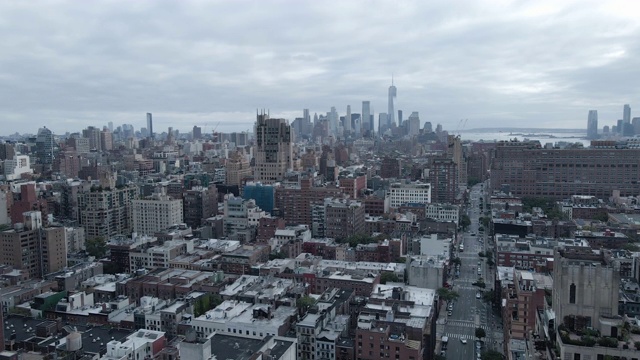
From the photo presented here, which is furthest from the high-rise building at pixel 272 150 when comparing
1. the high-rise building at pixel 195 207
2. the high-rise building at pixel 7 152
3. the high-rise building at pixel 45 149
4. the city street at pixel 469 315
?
the high-rise building at pixel 45 149

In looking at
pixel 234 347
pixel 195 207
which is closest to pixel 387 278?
pixel 234 347

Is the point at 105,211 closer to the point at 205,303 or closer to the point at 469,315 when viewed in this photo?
the point at 205,303

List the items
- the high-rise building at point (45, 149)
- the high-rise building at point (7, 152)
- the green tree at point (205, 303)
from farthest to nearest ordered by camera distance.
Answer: the high-rise building at point (45, 149) → the high-rise building at point (7, 152) → the green tree at point (205, 303)

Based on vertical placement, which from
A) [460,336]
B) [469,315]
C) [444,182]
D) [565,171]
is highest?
[565,171]

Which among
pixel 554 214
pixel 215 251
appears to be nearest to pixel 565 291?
pixel 215 251

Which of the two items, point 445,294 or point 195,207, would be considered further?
point 195,207

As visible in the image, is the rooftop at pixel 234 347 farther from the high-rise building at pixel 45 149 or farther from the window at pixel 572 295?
the high-rise building at pixel 45 149

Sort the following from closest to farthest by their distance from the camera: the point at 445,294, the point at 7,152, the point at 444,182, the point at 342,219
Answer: the point at 445,294, the point at 342,219, the point at 444,182, the point at 7,152

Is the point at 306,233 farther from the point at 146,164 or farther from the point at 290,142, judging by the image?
the point at 146,164
